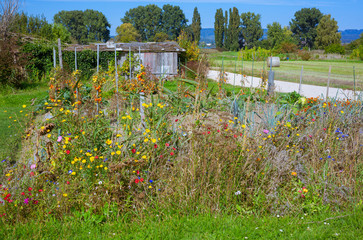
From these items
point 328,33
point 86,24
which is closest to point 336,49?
point 328,33

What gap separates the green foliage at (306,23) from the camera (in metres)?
66.2

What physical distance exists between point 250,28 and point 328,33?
16.6m

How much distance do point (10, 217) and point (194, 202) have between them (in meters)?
1.44

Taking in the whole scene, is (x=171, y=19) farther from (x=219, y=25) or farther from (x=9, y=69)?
(x=9, y=69)

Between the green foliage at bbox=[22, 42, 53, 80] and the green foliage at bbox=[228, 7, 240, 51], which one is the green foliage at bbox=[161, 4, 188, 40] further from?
the green foliage at bbox=[22, 42, 53, 80]

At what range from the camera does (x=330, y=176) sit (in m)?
3.12

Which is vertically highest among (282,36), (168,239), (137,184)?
(282,36)

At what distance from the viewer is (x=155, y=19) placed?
83.6 meters

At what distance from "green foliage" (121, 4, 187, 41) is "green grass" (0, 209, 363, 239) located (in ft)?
273

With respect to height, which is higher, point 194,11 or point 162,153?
point 194,11

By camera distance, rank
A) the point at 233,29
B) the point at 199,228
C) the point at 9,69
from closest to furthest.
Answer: the point at 199,228 < the point at 9,69 < the point at 233,29

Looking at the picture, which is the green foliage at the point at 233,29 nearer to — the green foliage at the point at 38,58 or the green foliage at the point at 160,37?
the green foliage at the point at 160,37

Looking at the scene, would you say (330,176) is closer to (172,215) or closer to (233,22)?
(172,215)

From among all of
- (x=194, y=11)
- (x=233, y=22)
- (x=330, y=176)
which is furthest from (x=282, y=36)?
(x=330, y=176)
